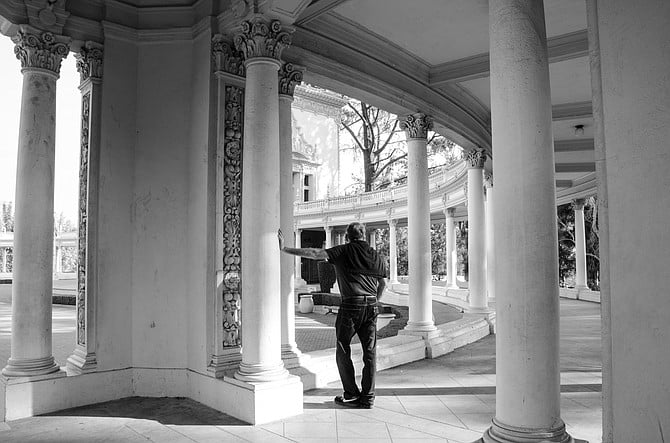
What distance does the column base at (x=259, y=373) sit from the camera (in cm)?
700

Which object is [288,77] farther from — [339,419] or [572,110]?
[572,110]

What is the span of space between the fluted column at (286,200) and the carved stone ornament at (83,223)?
124 inches

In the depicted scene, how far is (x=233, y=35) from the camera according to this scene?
8070mm

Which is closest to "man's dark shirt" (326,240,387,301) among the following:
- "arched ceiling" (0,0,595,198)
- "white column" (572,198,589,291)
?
"arched ceiling" (0,0,595,198)

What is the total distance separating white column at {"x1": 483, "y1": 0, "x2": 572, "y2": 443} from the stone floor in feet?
6.06

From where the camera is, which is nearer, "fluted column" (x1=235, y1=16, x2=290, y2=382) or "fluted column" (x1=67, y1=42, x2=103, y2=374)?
"fluted column" (x1=235, y1=16, x2=290, y2=382)

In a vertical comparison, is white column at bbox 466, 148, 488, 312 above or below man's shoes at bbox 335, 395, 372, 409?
above

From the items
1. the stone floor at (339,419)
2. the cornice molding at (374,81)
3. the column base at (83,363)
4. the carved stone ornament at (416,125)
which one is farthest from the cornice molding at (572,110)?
the column base at (83,363)

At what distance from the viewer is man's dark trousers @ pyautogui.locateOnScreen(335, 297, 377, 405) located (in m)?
7.40

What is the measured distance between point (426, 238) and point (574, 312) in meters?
12.0

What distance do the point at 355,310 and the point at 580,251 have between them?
25466mm

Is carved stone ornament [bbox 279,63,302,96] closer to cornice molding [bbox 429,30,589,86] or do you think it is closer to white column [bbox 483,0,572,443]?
cornice molding [bbox 429,30,589,86]

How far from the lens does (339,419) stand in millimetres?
6855

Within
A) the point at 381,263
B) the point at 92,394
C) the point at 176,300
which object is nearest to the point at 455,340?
the point at 381,263
